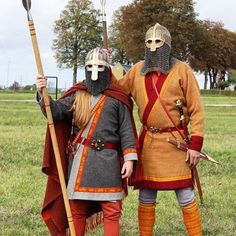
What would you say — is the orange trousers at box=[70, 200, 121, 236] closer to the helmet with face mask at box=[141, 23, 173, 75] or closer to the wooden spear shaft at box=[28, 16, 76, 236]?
the wooden spear shaft at box=[28, 16, 76, 236]

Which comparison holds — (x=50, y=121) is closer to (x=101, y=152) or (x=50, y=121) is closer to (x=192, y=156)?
(x=101, y=152)

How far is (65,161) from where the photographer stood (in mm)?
5375

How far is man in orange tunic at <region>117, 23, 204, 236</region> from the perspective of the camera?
5492 millimetres

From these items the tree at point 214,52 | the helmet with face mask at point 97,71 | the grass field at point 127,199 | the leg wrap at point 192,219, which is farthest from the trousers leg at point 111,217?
the tree at point 214,52

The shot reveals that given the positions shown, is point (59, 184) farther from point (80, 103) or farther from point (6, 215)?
point (6, 215)

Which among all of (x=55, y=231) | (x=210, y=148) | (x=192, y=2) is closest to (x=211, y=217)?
(x=55, y=231)

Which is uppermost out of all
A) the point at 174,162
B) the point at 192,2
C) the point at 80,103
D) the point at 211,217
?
the point at 192,2

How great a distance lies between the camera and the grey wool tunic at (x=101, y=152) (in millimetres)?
5164

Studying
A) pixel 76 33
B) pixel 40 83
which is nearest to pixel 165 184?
pixel 40 83

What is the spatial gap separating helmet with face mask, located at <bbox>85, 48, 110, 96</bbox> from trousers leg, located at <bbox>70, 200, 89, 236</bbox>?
2.97 feet

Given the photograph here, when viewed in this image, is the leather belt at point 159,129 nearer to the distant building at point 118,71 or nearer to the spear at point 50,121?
the distant building at point 118,71

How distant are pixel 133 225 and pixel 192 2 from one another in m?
74.0

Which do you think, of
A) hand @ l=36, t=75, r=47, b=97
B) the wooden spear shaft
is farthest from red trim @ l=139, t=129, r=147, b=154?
hand @ l=36, t=75, r=47, b=97

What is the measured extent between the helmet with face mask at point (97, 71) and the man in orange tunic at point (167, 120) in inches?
14.1
